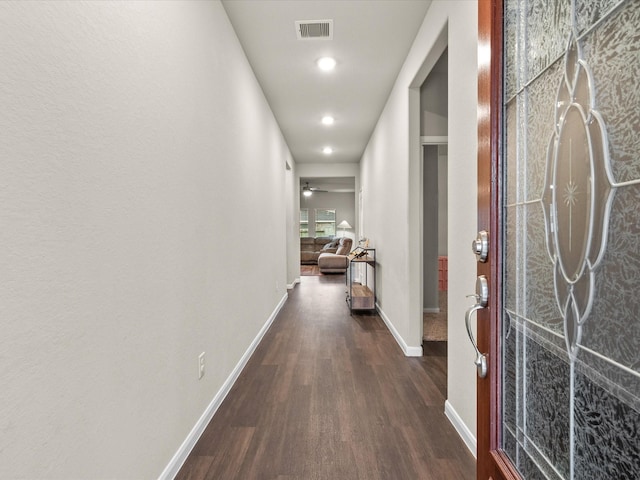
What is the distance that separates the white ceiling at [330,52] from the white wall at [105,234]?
21.3 inches

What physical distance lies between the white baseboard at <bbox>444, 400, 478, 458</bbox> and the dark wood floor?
0.03m

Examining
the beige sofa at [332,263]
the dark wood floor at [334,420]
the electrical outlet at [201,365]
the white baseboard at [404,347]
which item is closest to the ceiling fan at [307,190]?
the beige sofa at [332,263]

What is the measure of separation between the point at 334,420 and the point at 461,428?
678mm

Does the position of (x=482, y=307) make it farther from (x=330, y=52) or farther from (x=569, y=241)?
(x=330, y=52)

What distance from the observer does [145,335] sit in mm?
1248

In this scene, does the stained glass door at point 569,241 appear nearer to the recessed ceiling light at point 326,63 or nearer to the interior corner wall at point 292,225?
the recessed ceiling light at point 326,63

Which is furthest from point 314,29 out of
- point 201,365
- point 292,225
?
point 292,225

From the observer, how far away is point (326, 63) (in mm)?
2963

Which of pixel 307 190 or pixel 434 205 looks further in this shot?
pixel 307 190

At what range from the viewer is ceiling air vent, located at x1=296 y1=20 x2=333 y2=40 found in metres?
2.40

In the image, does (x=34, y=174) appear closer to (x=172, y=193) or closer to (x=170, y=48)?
(x=172, y=193)

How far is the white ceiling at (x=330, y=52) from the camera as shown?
2.26m

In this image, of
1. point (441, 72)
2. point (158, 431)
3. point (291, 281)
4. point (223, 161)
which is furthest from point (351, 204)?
point (158, 431)

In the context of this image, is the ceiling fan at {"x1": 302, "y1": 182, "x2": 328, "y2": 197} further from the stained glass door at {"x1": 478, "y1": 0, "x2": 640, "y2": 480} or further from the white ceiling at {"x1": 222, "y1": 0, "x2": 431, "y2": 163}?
the stained glass door at {"x1": 478, "y1": 0, "x2": 640, "y2": 480}
